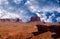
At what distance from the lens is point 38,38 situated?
57.8 m

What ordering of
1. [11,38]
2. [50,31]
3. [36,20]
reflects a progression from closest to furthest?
1. [50,31]
2. [11,38]
3. [36,20]

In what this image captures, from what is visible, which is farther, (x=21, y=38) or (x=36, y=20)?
(x=36, y=20)

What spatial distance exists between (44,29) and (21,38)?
24.3 ft

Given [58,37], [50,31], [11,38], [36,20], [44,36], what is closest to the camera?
[58,37]

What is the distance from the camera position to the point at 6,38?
219 feet

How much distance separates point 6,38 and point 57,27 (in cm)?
1605

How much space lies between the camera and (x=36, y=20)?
182625mm

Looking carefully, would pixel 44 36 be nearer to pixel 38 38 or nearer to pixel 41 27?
pixel 38 38

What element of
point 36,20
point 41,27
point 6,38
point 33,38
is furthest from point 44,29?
point 36,20

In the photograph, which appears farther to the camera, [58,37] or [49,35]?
[49,35]

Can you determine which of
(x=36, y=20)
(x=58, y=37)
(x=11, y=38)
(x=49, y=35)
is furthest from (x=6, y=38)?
(x=36, y=20)

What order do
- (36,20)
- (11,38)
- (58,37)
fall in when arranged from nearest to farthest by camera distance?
(58,37) < (11,38) < (36,20)

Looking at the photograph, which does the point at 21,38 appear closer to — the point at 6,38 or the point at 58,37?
the point at 6,38

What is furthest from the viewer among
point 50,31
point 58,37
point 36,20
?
point 36,20
